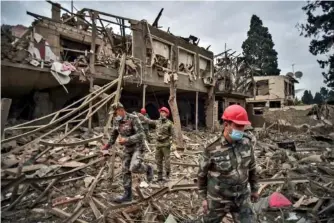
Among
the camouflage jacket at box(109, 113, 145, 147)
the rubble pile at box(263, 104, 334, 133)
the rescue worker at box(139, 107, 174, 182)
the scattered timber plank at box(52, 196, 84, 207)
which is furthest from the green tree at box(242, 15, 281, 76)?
the scattered timber plank at box(52, 196, 84, 207)

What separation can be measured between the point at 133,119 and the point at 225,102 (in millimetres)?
18467

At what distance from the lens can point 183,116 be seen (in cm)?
2189

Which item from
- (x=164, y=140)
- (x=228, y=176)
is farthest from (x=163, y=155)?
(x=228, y=176)

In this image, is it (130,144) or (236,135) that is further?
(130,144)

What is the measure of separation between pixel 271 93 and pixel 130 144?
30.2 metres

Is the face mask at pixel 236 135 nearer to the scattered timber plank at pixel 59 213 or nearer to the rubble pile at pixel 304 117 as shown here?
the scattered timber plank at pixel 59 213

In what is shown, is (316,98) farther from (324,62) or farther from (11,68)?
(11,68)

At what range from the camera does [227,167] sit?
3.04 meters

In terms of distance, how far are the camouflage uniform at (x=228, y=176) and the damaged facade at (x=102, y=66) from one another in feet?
31.2

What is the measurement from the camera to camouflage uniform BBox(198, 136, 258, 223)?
305cm

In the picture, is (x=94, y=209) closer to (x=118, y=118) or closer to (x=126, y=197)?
(x=126, y=197)

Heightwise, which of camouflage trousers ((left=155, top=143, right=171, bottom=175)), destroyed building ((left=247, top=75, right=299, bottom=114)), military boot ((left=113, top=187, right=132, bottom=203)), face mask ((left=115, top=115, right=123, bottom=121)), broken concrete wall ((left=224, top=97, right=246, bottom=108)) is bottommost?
military boot ((left=113, top=187, right=132, bottom=203))

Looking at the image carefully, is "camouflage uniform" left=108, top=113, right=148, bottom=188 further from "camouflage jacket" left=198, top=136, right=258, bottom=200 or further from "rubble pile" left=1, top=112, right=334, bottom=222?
"camouflage jacket" left=198, top=136, right=258, bottom=200

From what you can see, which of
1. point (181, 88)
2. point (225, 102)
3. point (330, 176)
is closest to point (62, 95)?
point (181, 88)
